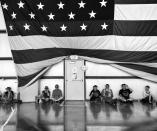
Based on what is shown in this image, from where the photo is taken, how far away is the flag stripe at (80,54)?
10.2 meters

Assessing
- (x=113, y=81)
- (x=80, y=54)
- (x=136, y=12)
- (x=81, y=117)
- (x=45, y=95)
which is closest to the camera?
(x=81, y=117)

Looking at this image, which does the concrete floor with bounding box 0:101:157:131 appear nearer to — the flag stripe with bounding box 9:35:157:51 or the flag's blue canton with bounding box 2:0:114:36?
the flag stripe with bounding box 9:35:157:51

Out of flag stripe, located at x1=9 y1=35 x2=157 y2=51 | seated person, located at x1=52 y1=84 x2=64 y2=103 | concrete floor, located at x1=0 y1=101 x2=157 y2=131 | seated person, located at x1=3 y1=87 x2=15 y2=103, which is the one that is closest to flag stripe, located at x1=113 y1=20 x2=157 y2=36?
flag stripe, located at x1=9 y1=35 x2=157 y2=51

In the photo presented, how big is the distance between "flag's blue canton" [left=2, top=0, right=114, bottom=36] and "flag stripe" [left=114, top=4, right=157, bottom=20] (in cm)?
28

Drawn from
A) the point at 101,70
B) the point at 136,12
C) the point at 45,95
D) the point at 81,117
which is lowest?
the point at 81,117

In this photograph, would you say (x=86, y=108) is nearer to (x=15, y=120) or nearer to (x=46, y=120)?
(x=46, y=120)

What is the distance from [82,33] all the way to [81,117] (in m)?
3.67

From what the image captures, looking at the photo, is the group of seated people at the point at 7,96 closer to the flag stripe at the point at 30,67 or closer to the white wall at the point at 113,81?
the flag stripe at the point at 30,67

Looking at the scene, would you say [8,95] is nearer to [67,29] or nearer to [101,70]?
[67,29]

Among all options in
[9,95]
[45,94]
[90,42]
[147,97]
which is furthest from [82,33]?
[9,95]

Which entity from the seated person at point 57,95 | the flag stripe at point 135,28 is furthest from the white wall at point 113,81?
the flag stripe at point 135,28

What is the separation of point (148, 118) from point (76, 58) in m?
4.51

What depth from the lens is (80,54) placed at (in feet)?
34.9

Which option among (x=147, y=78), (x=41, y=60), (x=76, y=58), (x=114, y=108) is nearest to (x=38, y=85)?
(x=41, y=60)
